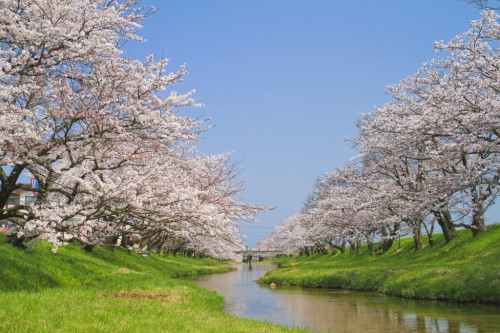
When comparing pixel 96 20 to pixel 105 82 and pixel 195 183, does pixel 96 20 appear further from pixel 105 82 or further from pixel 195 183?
pixel 195 183

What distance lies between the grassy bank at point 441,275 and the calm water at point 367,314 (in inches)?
35.4

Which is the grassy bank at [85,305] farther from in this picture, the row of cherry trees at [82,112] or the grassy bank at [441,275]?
the grassy bank at [441,275]

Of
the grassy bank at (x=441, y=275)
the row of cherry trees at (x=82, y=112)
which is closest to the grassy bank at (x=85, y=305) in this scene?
the row of cherry trees at (x=82, y=112)

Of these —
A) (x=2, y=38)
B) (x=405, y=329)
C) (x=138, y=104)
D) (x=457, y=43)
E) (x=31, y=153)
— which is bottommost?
(x=405, y=329)

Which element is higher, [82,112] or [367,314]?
[82,112]

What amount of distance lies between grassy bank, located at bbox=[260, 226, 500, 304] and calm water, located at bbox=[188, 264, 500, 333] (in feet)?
2.95

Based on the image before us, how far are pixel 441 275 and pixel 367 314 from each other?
Result: 643cm

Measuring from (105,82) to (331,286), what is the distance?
78.7ft

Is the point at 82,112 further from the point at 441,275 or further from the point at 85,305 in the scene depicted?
Answer: the point at 441,275

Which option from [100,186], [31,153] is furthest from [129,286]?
[31,153]

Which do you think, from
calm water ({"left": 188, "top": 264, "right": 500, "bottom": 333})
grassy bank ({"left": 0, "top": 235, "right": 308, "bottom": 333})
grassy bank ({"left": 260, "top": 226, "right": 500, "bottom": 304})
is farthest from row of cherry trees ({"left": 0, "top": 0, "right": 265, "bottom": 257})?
grassy bank ({"left": 260, "top": 226, "right": 500, "bottom": 304})

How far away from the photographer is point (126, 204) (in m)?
15.8

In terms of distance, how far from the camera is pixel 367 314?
19.3m

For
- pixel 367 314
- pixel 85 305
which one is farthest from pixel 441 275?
pixel 85 305
